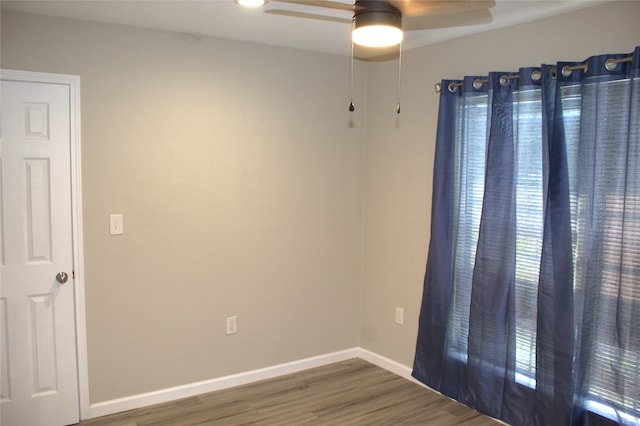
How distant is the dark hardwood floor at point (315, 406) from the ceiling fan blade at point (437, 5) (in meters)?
2.41

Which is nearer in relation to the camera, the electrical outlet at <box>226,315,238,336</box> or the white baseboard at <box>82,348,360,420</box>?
the white baseboard at <box>82,348,360,420</box>

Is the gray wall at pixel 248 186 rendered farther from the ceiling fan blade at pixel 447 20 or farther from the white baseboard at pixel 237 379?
the ceiling fan blade at pixel 447 20

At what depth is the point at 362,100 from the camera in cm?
419

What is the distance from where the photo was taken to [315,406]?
3445 mm

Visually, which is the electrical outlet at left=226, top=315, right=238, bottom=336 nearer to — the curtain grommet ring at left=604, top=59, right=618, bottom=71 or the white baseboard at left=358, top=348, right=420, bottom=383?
the white baseboard at left=358, top=348, right=420, bottom=383

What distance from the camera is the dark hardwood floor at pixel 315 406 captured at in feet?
10.6

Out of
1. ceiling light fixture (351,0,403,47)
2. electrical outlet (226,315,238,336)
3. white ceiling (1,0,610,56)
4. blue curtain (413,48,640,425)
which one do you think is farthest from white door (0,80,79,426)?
blue curtain (413,48,640,425)

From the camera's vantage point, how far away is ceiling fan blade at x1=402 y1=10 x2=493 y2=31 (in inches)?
115

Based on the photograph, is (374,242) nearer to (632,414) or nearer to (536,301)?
(536,301)

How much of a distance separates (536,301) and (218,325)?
207cm

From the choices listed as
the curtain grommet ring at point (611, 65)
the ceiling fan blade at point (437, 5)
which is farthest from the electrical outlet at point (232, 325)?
the curtain grommet ring at point (611, 65)

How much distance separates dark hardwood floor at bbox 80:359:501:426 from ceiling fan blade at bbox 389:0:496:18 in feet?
7.90

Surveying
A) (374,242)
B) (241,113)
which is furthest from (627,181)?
(241,113)

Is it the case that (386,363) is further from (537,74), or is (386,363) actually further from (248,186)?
(537,74)
